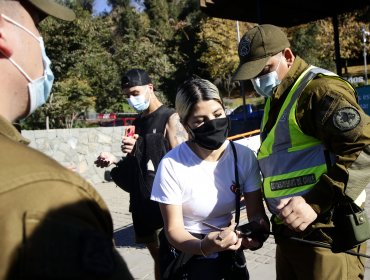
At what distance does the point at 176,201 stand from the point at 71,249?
4.61ft

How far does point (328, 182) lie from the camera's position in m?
1.97

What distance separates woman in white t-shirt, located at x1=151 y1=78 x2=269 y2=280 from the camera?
7.25 feet

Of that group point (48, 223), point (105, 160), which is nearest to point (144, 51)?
point (105, 160)

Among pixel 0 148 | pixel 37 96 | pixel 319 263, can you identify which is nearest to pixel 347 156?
pixel 319 263

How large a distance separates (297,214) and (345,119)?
47 centimetres

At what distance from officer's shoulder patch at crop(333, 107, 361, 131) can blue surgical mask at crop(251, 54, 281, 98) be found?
2.02 ft

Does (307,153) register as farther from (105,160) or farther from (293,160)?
(105,160)

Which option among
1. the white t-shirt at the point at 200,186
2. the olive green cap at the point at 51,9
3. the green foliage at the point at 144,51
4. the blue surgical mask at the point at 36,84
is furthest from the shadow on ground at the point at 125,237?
the green foliage at the point at 144,51

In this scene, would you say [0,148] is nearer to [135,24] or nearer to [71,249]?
[71,249]

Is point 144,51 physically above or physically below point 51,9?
below

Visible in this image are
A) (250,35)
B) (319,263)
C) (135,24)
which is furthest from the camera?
(135,24)

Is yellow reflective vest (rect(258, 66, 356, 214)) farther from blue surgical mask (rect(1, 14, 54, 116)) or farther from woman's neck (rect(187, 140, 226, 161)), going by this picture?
blue surgical mask (rect(1, 14, 54, 116))

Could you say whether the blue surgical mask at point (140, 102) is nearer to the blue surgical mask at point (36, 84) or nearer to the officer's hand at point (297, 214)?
the officer's hand at point (297, 214)

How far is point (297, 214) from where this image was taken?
1.93 m
